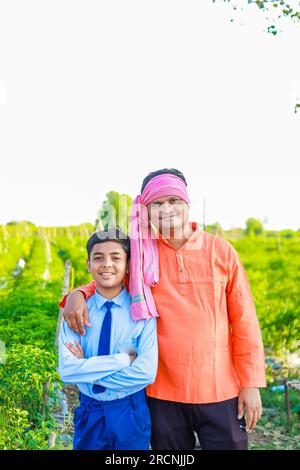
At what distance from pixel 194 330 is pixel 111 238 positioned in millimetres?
569

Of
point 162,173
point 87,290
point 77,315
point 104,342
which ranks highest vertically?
point 162,173

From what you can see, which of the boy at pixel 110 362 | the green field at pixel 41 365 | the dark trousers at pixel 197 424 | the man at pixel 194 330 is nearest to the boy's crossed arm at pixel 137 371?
the boy at pixel 110 362

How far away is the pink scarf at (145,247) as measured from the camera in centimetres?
259

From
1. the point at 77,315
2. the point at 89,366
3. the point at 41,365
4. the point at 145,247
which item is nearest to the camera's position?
the point at 89,366

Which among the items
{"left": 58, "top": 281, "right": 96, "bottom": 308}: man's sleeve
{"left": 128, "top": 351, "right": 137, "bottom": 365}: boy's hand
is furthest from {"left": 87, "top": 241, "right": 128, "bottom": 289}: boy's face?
{"left": 128, "top": 351, "right": 137, "bottom": 365}: boy's hand

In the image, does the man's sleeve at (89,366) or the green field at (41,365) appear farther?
the green field at (41,365)

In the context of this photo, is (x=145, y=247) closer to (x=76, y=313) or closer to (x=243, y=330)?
(x=76, y=313)

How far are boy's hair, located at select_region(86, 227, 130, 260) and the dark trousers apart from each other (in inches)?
28.7

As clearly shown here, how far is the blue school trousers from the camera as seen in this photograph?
2.57 meters

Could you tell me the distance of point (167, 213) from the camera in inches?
107

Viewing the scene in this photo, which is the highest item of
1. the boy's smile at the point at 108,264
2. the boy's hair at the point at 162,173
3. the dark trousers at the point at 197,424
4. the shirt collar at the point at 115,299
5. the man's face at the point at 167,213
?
the boy's hair at the point at 162,173

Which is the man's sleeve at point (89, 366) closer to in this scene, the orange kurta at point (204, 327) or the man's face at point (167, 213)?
the orange kurta at point (204, 327)

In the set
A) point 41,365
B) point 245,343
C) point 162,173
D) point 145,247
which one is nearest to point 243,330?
point 245,343

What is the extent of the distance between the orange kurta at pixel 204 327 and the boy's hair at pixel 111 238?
7.2 inches
